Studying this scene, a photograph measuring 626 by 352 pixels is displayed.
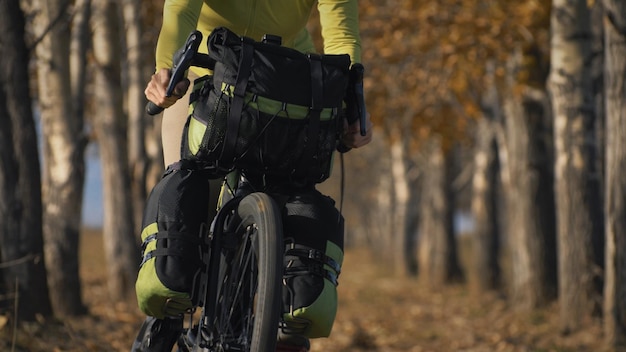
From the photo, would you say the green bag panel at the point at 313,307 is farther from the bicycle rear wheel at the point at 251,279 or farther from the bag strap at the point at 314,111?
the bag strap at the point at 314,111

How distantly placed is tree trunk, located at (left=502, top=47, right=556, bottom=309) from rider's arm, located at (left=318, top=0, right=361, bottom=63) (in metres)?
10.8

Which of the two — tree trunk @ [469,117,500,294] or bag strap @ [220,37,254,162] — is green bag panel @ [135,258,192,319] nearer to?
bag strap @ [220,37,254,162]

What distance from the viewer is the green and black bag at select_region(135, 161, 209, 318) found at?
410 centimetres

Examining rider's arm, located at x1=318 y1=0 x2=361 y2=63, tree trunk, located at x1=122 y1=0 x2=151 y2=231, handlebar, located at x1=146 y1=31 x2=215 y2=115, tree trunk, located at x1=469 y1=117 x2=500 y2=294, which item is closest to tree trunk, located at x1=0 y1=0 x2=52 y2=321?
rider's arm, located at x1=318 y1=0 x2=361 y2=63

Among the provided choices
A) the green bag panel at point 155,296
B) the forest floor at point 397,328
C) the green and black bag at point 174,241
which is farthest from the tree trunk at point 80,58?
the green bag panel at point 155,296

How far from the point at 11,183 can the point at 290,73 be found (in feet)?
12.8

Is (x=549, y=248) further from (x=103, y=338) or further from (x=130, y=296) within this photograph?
(x=103, y=338)

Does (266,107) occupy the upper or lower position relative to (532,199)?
upper

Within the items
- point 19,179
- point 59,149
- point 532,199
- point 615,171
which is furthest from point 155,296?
point 532,199

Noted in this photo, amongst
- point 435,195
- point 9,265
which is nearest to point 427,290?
point 435,195

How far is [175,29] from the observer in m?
4.04

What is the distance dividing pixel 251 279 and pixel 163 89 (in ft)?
2.56

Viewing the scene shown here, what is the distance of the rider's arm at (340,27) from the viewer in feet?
14.4

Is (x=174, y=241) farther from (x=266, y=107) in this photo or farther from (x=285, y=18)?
(x=285, y=18)
